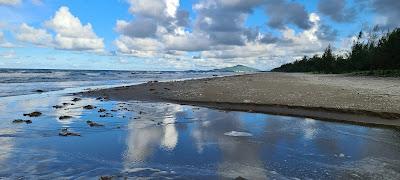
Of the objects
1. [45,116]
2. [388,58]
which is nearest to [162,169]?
[45,116]

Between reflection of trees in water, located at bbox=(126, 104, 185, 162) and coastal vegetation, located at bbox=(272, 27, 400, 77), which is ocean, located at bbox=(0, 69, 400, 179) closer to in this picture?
reflection of trees in water, located at bbox=(126, 104, 185, 162)

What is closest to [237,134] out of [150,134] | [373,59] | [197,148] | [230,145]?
[230,145]

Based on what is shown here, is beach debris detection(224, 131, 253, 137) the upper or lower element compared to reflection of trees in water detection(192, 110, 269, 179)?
lower

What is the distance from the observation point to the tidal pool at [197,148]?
23.9 ft

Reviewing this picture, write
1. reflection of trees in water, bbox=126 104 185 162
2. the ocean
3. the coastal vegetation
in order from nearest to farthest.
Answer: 1. the ocean
2. reflection of trees in water, bbox=126 104 185 162
3. the coastal vegetation

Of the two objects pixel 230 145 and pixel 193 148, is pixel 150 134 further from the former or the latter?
pixel 230 145

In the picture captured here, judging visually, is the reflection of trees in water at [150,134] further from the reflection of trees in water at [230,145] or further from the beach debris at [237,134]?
the beach debris at [237,134]

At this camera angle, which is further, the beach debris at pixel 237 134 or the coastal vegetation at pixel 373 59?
the coastal vegetation at pixel 373 59

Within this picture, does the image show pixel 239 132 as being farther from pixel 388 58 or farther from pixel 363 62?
pixel 363 62

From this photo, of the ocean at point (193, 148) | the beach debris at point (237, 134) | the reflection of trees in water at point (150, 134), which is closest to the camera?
the ocean at point (193, 148)

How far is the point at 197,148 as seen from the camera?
9312mm

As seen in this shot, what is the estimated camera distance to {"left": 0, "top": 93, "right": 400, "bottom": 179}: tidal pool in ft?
23.9

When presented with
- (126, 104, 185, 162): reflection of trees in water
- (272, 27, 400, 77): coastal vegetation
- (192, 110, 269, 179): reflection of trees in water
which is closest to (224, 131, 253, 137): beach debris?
(192, 110, 269, 179): reflection of trees in water

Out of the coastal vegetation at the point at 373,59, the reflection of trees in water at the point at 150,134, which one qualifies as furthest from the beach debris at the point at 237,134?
the coastal vegetation at the point at 373,59
